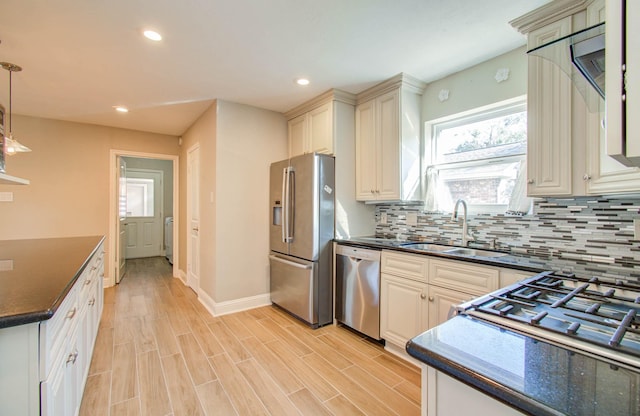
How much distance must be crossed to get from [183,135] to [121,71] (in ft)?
7.64

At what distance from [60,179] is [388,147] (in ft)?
14.9

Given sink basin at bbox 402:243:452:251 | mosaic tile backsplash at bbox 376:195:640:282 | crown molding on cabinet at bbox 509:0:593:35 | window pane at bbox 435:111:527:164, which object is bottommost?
sink basin at bbox 402:243:452:251

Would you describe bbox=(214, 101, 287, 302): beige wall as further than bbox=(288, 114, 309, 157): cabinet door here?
No

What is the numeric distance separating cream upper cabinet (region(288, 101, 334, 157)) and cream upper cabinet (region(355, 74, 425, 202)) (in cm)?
39

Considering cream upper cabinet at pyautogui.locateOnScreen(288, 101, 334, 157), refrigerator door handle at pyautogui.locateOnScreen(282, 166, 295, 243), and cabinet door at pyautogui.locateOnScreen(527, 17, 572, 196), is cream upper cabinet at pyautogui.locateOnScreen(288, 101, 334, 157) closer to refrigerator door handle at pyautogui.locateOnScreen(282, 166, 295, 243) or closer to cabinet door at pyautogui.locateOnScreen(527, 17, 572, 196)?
refrigerator door handle at pyautogui.locateOnScreen(282, 166, 295, 243)

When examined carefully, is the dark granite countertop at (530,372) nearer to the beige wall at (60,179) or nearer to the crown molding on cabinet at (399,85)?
the crown molding on cabinet at (399,85)

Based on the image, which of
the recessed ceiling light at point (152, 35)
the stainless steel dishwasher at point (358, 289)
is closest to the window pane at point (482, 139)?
the stainless steel dishwasher at point (358, 289)

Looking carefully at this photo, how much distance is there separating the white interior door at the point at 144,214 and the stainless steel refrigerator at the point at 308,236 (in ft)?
16.2

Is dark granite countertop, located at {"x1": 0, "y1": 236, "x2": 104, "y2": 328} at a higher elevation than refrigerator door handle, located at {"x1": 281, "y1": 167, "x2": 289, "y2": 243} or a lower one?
lower

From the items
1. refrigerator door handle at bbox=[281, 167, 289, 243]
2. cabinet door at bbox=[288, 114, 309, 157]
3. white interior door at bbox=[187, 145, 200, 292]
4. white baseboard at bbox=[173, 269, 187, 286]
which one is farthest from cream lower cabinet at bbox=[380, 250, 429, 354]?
white baseboard at bbox=[173, 269, 187, 286]

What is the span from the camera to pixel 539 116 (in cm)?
183

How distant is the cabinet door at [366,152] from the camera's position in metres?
3.09

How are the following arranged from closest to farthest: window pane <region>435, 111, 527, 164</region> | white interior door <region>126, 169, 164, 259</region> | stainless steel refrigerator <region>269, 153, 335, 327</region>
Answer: window pane <region>435, 111, 527, 164</region> → stainless steel refrigerator <region>269, 153, 335, 327</region> → white interior door <region>126, 169, 164, 259</region>

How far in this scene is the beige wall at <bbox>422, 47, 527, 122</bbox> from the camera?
7.47ft
